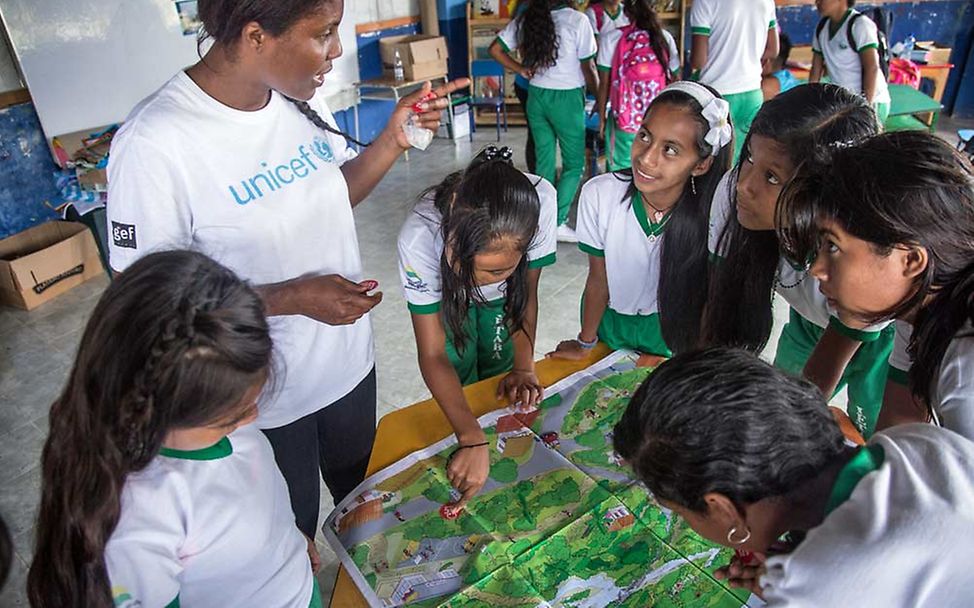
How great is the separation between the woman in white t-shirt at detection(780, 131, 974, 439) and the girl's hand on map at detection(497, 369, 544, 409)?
1.98ft

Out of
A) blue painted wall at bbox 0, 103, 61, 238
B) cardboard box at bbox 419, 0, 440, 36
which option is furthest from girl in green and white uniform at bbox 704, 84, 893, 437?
cardboard box at bbox 419, 0, 440, 36

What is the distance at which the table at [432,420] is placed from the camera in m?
1.26

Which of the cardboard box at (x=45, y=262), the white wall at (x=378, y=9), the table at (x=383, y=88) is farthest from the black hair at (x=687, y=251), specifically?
the white wall at (x=378, y=9)

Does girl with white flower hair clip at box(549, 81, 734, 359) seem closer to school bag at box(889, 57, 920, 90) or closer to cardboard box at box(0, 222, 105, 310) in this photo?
cardboard box at box(0, 222, 105, 310)

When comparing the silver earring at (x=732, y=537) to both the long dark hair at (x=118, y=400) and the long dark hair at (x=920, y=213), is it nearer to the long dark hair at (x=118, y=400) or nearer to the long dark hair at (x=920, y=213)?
the long dark hair at (x=920, y=213)

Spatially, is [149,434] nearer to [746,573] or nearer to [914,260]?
[746,573]

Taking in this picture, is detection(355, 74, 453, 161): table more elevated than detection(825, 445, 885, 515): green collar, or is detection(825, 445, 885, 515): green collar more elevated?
detection(825, 445, 885, 515): green collar

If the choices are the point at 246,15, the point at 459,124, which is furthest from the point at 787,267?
the point at 459,124

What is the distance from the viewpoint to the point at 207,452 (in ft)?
2.68

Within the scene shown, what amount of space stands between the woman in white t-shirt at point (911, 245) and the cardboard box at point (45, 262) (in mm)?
3535

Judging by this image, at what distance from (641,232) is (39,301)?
3.15 meters

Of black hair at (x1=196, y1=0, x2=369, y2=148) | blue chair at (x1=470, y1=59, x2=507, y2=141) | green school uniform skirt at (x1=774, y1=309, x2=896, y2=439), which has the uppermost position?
black hair at (x1=196, y1=0, x2=369, y2=148)

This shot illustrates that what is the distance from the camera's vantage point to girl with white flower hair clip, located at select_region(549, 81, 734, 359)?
4.88ft

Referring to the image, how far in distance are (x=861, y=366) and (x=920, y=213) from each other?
0.72 meters
